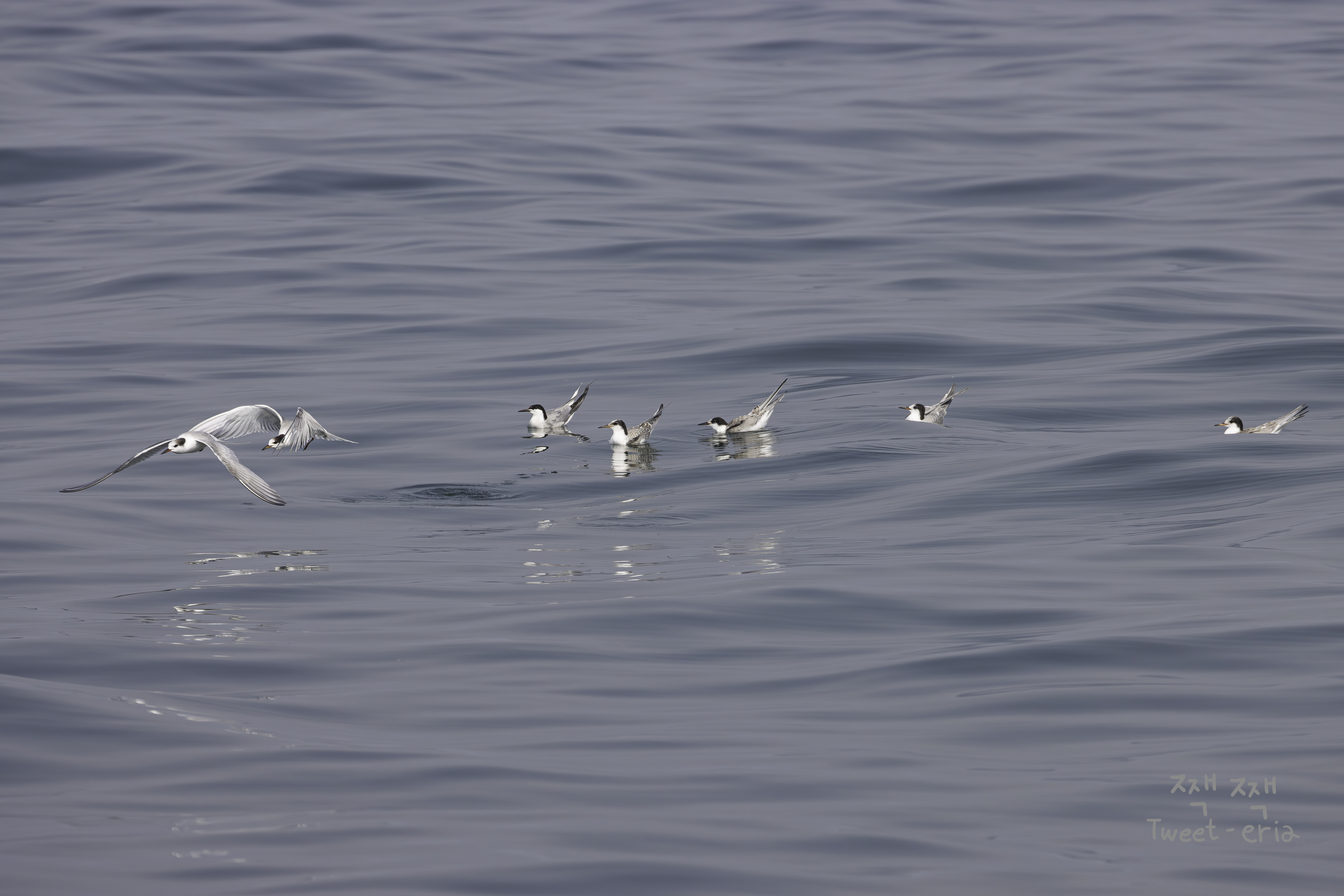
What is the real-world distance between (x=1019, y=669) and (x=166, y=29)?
4194 cm

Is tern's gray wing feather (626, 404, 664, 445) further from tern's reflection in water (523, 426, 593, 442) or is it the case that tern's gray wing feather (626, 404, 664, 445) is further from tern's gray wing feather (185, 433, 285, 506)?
tern's gray wing feather (185, 433, 285, 506)

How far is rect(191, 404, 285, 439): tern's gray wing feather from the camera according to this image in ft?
41.6

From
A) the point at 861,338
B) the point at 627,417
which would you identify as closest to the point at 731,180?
the point at 861,338

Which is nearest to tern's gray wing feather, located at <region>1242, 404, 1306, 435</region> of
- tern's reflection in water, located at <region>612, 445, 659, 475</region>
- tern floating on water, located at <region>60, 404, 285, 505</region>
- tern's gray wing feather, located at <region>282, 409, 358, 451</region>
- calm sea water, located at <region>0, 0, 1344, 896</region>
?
calm sea water, located at <region>0, 0, 1344, 896</region>

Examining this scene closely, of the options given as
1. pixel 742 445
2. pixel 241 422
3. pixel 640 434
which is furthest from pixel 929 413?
pixel 241 422

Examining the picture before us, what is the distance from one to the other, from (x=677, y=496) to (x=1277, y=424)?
5749 mm

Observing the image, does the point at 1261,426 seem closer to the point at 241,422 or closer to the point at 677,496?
the point at 677,496

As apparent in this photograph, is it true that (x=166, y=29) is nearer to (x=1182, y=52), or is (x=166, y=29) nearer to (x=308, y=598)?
(x=1182, y=52)

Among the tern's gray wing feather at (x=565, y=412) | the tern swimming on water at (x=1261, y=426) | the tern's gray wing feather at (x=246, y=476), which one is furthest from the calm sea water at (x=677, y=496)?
the tern's gray wing feather at (x=246, y=476)

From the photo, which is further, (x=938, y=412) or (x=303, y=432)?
(x=938, y=412)

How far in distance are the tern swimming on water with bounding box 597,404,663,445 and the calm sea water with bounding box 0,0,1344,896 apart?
431 millimetres

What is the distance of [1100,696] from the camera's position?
773cm

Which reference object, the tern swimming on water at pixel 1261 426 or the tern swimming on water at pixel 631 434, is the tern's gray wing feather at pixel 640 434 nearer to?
the tern swimming on water at pixel 631 434

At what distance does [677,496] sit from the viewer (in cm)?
1373
